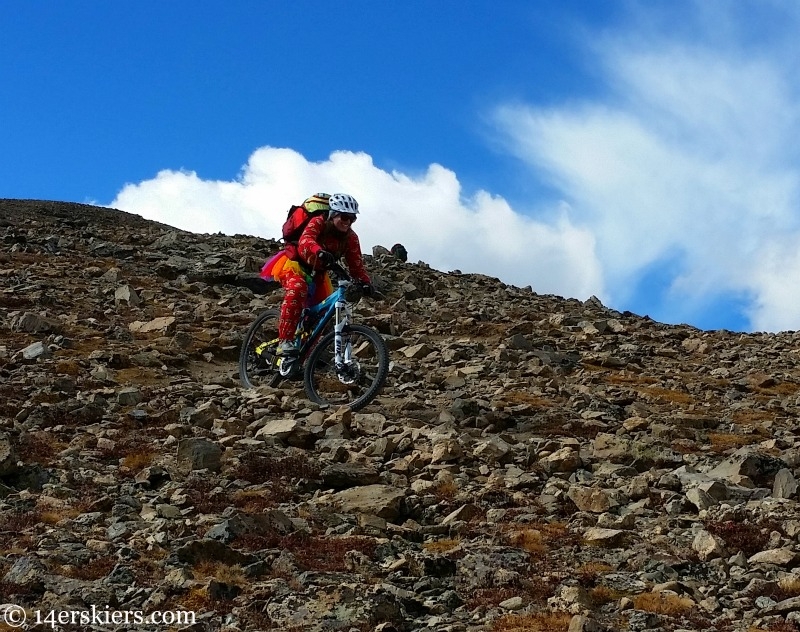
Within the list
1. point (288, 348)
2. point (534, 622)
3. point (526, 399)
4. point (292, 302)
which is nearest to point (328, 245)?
point (292, 302)

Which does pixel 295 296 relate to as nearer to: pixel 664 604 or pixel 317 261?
pixel 317 261

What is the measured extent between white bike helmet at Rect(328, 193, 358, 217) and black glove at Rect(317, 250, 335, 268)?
2.37 feet

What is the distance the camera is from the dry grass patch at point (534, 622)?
21.5ft

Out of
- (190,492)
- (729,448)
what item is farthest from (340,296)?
(729,448)

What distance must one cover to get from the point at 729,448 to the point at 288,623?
326 inches

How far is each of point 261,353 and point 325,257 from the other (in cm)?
313

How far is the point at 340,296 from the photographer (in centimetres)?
1406

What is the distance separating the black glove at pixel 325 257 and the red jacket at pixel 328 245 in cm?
10

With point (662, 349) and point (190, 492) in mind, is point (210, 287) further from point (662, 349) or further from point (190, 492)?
point (190, 492)

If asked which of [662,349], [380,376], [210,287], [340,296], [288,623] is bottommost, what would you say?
[288,623]

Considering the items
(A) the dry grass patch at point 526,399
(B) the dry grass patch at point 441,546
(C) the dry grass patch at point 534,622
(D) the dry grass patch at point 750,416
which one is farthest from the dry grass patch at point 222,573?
(D) the dry grass patch at point 750,416

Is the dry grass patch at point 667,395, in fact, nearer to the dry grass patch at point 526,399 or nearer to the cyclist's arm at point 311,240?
the dry grass patch at point 526,399

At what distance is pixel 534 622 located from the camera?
668 centimetres

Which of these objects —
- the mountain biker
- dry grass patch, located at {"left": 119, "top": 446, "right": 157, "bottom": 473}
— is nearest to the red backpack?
the mountain biker
